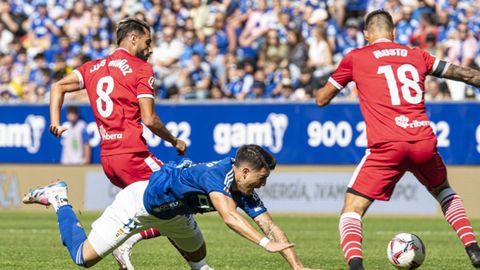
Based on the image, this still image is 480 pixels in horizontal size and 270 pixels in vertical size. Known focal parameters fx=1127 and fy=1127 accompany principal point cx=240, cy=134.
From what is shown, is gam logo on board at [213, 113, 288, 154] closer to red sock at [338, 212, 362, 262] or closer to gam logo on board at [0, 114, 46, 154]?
gam logo on board at [0, 114, 46, 154]

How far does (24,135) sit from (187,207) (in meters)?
15.0

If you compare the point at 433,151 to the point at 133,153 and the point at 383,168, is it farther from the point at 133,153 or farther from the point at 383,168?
the point at 133,153

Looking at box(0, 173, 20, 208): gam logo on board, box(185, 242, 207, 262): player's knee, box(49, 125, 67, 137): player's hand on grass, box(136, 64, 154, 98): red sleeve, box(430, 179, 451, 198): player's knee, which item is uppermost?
box(136, 64, 154, 98): red sleeve

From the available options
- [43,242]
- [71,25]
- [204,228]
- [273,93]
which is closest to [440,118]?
[273,93]

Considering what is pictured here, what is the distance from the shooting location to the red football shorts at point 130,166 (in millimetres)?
10609

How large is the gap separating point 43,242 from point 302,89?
872cm

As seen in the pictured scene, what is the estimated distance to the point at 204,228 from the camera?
18.2 meters

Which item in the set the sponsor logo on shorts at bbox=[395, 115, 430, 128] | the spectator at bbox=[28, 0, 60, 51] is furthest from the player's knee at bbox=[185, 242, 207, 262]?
the spectator at bbox=[28, 0, 60, 51]

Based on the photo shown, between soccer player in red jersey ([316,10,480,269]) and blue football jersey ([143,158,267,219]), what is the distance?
45.2 inches

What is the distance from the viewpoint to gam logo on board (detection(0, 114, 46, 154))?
23469mm

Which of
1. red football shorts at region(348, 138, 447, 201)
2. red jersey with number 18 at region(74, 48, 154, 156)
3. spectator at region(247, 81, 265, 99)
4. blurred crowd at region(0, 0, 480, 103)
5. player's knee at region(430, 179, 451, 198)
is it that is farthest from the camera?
spectator at region(247, 81, 265, 99)

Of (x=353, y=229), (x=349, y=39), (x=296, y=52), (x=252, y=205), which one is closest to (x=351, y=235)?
(x=353, y=229)

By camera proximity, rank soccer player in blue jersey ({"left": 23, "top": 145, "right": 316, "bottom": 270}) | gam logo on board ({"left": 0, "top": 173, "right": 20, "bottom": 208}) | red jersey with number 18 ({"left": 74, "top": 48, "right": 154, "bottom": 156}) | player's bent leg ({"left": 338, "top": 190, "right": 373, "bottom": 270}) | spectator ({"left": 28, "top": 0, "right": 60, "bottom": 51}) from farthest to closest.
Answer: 1. spectator ({"left": 28, "top": 0, "right": 60, "bottom": 51})
2. gam logo on board ({"left": 0, "top": 173, "right": 20, "bottom": 208})
3. red jersey with number 18 ({"left": 74, "top": 48, "right": 154, "bottom": 156})
4. player's bent leg ({"left": 338, "top": 190, "right": 373, "bottom": 270})
5. soccer player in blue jersey ({"left": 23, "top": 145, "right": 316, "bottom": 270})

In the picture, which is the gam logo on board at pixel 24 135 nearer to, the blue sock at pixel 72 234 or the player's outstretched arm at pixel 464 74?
the blue sock at pixel 72 234
